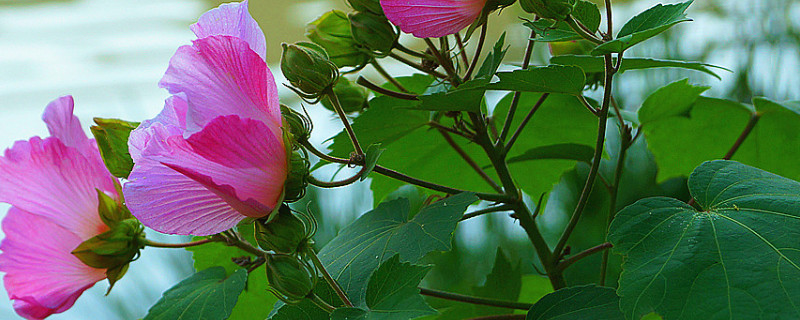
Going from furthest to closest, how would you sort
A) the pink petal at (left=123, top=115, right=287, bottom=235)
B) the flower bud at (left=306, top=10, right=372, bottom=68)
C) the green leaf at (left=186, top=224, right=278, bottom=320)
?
the green leaf at (left=186, top=224, right=278, bottom=320), the flower bud at (left=306, top=10, right=372, bottom=68), the pink petal at (left=123, top=115, right=287, bottom=235)

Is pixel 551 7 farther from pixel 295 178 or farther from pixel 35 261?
pixel 35 261

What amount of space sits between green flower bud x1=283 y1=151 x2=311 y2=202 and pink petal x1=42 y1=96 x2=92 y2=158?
0.12 metres

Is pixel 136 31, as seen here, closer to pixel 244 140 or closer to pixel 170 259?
pixel 170 259

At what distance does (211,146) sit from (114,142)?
10 centimetres

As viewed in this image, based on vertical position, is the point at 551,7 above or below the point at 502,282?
above

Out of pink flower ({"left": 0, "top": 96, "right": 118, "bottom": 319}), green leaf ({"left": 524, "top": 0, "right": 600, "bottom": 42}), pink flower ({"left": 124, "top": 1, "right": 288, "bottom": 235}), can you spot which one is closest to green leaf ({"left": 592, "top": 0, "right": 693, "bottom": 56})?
green leaf ({"left": 524, "top": 0, "right": 600, "bottom": 42})

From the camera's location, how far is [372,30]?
290 mm

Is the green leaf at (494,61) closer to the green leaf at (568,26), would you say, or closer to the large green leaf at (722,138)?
the green leaf at (568,26)

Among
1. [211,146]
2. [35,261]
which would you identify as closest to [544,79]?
[211,146]

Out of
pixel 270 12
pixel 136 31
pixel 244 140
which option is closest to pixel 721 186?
pixel 244 140

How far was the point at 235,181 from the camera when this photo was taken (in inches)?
8.4

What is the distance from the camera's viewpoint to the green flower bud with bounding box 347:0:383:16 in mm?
286

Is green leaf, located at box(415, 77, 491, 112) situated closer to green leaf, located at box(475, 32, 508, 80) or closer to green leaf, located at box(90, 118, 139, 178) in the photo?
green leaf, located at box(475, 32, 508, 80)

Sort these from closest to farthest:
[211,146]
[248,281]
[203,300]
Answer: [211,146], [203,300], [248,281]
